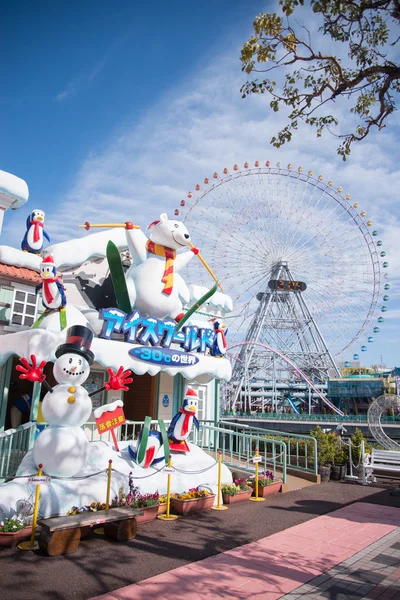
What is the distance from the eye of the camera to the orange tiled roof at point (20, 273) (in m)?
10.8

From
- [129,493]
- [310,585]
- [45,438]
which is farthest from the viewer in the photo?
[129,493]

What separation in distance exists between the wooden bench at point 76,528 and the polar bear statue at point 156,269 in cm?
568

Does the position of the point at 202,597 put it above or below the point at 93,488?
below

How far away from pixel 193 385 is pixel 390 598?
10.1m

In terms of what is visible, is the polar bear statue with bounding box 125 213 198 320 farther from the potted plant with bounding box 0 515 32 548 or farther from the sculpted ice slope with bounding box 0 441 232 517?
the potted plant with bounding box 0 515 32 548

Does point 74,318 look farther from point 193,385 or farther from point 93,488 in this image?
point 193,385

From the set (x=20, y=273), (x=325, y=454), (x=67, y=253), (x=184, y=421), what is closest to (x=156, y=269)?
(x=67, y=253)

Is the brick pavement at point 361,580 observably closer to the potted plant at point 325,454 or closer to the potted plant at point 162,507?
the potted plant at point 162,507

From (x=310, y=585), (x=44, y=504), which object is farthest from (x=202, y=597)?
(x=44, y=504)

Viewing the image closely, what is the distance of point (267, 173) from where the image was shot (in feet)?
92.9

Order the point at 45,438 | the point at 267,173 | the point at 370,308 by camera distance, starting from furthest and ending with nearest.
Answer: the point at 370,308 < the point at 267,173 < the point at 45,438

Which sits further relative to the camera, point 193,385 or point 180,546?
point 193,385

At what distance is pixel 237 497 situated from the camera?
9.50 meters

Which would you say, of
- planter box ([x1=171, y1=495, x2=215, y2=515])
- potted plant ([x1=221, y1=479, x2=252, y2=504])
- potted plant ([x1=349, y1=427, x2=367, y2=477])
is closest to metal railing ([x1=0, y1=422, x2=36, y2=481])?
planter box ([x1=171, y1=495, x2=215, y2=515])
